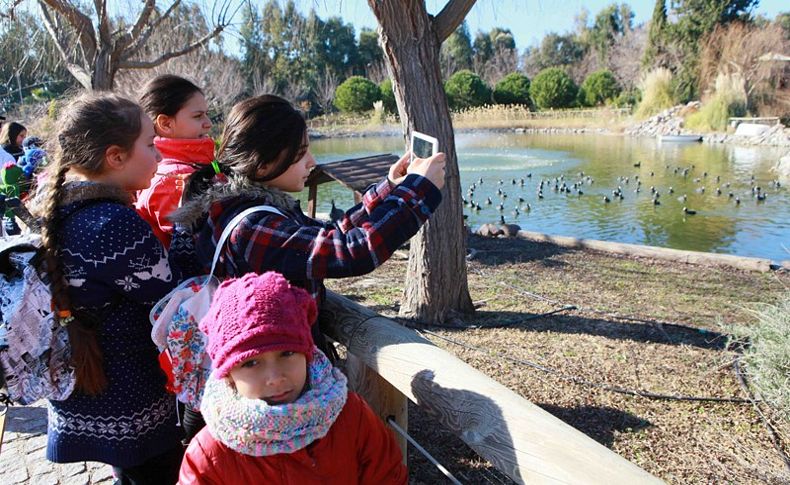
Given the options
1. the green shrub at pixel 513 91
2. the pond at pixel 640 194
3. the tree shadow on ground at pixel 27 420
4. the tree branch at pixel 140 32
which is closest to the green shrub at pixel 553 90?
the green shrub at pixel 513 91

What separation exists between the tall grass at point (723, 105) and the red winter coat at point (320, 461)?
26.1 meters

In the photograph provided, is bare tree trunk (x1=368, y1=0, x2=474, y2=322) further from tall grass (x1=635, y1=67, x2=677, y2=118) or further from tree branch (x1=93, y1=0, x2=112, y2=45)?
tall grass (x1=635, y1=67, x2=677, y2=118)

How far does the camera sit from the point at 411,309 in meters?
4.76

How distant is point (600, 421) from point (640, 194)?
37.2 ft

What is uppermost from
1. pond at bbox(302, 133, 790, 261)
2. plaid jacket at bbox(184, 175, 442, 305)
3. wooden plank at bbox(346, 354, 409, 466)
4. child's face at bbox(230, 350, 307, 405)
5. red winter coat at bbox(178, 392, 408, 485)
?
plaid jacket at bbox(184, 175, 442, 305)

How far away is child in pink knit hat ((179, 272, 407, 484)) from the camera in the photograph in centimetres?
121

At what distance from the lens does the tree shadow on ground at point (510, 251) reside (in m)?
6.98

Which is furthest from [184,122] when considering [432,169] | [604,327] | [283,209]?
[604,327]

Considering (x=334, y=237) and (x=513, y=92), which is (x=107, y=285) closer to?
(x=334, y=237)

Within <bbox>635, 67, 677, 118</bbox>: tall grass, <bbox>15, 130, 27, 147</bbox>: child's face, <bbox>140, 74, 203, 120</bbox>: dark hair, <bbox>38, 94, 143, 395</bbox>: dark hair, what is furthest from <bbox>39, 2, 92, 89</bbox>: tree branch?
<bbox>635, 67, 677, 118</bbox>: tall grass

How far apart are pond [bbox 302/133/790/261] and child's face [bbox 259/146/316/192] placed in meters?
8.73

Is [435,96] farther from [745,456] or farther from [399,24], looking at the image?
[745,456]

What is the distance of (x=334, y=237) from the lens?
1.43 m

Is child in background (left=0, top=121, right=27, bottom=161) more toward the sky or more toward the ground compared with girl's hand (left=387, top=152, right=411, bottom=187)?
more toward the sky
